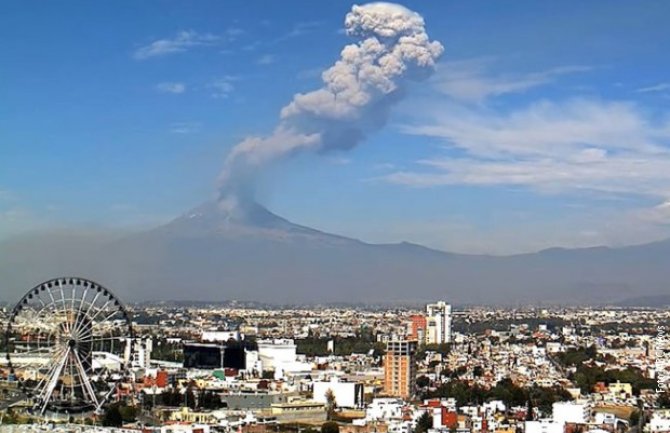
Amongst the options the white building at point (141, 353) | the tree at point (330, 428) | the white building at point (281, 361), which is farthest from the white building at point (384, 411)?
the white building at point (141, 353)

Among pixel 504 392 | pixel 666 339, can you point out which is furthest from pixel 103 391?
pixel 666 339

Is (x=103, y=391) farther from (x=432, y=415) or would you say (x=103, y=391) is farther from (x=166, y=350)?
(x=166, y=350)

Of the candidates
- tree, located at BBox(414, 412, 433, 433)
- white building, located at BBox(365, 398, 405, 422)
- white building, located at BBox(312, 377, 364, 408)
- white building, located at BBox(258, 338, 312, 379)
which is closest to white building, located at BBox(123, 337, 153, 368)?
white building, located at BBox(258, 338, 312, 379)

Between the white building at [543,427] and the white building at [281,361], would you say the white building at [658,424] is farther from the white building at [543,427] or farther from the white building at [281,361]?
the white building at [281,361]

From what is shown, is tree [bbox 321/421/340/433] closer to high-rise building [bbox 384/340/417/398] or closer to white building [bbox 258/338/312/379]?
high-rise building [bbox 384/340/417/398]

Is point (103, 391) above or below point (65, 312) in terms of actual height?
below

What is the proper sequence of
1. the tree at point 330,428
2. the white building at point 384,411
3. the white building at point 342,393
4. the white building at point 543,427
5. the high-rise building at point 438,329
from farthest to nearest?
the high-rise building at point 438,329 → the white building at point 342,393 → the white building at point 384,411 → the tree at point 330,428 → the white building at point 543,427
